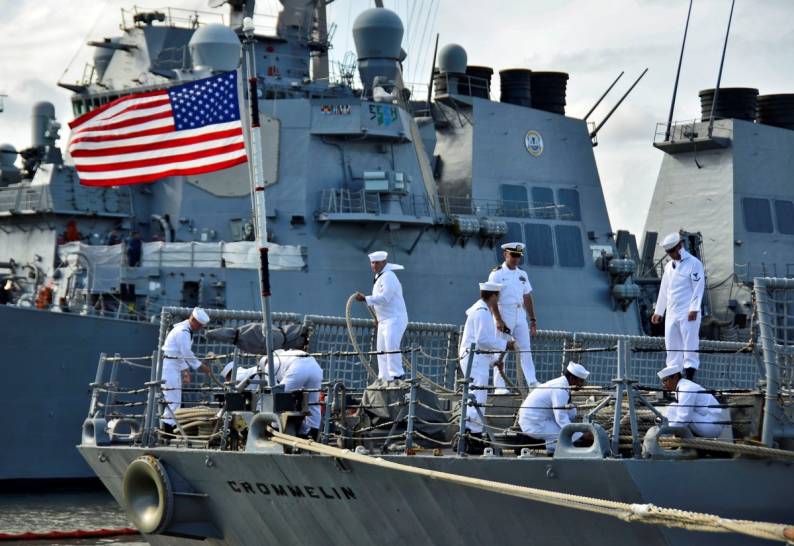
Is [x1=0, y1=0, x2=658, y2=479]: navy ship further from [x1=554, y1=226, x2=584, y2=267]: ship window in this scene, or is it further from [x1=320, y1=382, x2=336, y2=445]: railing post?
[x1=320, y1=382, x2=336, y2=445]: railing post

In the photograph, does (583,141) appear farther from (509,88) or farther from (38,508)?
(38,508)

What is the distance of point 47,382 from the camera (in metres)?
17.3

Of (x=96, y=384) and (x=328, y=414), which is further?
(x=96, y=384)

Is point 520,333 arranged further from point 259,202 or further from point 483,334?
point 259,202

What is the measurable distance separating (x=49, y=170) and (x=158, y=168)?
915 cm

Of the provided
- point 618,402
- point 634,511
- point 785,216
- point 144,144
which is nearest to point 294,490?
point 618,402

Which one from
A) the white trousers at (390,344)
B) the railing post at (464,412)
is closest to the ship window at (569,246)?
the white trousers at (390,344)

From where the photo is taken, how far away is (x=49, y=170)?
781 inches

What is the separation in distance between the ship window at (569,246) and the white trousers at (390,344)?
12315 mm

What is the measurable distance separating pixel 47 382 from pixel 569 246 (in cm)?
977

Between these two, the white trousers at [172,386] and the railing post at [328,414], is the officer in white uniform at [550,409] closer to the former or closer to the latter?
the railing post at [328,414]

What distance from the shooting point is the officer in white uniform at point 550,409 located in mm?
8227

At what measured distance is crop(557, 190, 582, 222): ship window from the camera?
2381cm

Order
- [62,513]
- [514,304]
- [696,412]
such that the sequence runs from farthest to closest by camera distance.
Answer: [62,513]
[514,304]
[696,412]
